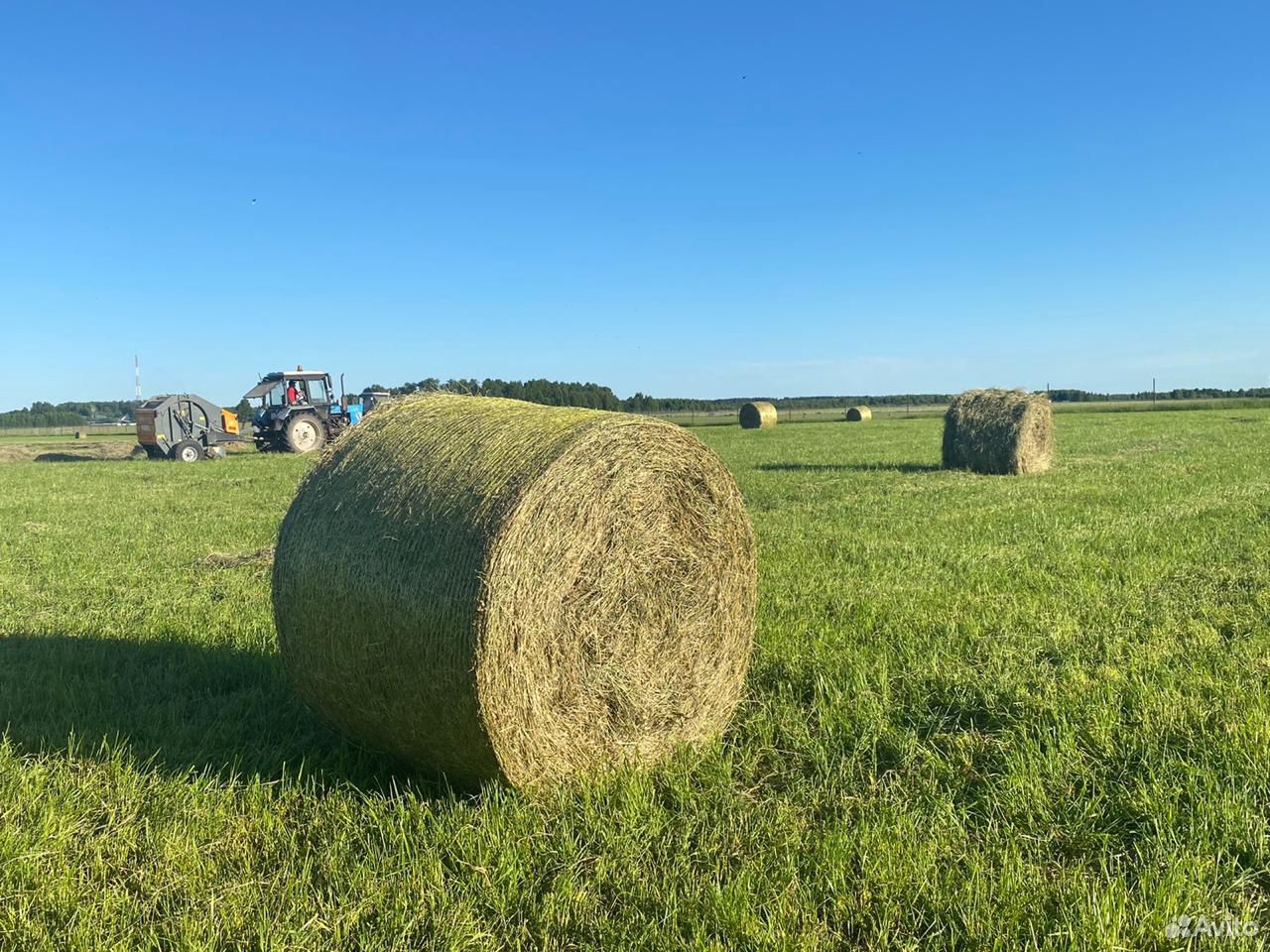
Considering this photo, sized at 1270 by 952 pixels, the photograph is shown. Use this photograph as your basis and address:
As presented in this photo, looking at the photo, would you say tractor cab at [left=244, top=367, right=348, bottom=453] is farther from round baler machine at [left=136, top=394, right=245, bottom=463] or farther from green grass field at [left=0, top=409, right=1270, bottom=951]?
green grass field at [left=0, top=409, right=1270, bottom=951]

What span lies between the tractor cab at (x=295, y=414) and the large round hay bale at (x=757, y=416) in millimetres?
22126

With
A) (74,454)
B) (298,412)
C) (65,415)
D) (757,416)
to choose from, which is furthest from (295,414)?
(65,415)

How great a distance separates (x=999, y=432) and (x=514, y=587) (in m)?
15.1

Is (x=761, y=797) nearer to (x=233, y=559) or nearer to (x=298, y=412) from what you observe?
(x=233, y=559)

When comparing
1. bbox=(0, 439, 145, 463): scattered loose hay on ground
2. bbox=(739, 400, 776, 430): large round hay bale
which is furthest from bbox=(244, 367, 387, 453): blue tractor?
bbox=(739, 400, 776, 430): large round hay bale

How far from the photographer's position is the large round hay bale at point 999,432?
53.4ft

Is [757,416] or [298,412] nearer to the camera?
[298,412]

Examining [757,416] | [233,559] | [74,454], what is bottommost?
[233,559]

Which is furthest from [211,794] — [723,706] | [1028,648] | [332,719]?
[1028,648]

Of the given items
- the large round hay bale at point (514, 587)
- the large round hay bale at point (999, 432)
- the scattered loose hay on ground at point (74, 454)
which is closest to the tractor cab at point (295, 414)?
the scattered loose hay on ground at point (74, 454)

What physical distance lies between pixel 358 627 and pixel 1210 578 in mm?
6541

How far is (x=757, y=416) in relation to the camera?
143ft

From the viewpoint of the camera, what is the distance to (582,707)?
3848mm

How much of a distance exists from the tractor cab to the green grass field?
20770 mm
